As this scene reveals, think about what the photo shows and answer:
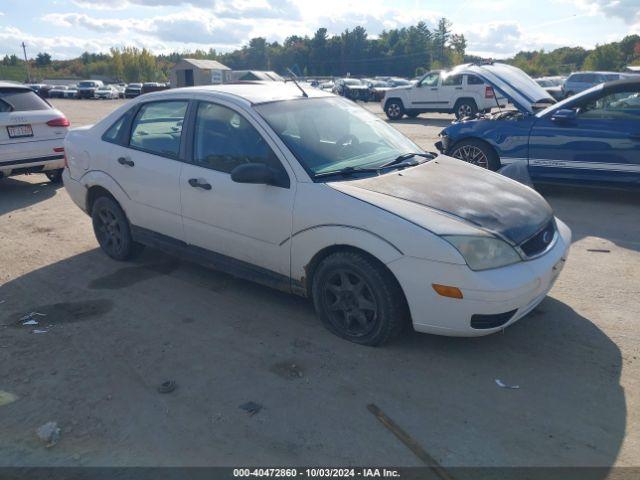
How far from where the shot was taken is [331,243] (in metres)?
3.70

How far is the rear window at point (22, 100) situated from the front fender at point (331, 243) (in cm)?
649

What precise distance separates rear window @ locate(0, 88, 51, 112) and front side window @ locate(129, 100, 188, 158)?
14.3ft

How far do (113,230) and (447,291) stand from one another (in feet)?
11.9

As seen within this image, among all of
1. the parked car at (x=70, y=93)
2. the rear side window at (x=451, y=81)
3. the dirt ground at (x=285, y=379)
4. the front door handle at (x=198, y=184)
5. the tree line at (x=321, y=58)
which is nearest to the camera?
the dirt ground at (x=285, y=379)

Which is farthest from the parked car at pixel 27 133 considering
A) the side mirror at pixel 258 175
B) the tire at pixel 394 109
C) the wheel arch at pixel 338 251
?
the tire at pixel 394 109

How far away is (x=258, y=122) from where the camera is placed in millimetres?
4129

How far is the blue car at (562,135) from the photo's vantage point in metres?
7.07

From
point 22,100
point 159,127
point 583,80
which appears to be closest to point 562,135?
point 159,127

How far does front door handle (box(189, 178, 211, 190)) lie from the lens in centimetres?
435

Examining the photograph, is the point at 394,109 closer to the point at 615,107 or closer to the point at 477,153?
the point at 477,153

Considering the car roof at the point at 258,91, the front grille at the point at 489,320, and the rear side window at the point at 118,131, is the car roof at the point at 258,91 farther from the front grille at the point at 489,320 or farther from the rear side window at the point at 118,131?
the front grille at the point at 489,320

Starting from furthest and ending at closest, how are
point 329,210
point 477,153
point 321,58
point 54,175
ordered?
point 321,58 → point 54,175 → point 477,153 → point 329,210

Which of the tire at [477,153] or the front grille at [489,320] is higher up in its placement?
the tire at [477,153]

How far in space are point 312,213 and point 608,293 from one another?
2703 mm
